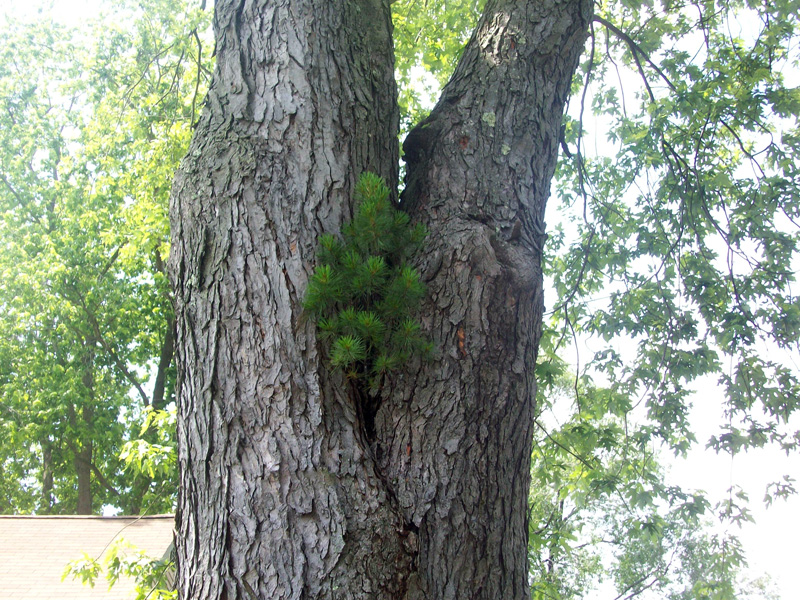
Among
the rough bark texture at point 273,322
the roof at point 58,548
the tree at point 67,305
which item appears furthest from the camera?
the tree at point 67,305

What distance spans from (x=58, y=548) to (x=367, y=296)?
943 centimetres

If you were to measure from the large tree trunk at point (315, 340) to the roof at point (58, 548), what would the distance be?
6530mm

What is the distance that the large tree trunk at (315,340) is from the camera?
1812 millimetres

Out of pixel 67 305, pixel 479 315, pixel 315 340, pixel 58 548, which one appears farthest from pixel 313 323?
pixel 67 305

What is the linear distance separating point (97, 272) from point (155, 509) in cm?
687

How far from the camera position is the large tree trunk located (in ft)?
5.95

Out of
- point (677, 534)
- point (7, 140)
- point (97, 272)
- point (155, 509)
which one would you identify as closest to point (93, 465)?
point (155, 509)

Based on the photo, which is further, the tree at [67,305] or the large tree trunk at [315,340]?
the tree at [67,305]

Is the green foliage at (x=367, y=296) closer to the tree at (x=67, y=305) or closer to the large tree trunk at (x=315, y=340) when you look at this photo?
the large tree trunk at (x=315, y=340)

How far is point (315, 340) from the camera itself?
202cm

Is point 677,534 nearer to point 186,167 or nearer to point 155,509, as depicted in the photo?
point 155,509

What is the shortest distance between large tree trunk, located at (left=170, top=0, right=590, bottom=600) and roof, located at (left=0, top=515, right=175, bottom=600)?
257 inches

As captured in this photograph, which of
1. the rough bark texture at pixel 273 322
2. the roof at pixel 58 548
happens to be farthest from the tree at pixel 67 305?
the rough bark texture at pixel 273 322

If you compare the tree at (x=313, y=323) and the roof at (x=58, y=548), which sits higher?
the tree at (x=313, y=323)
